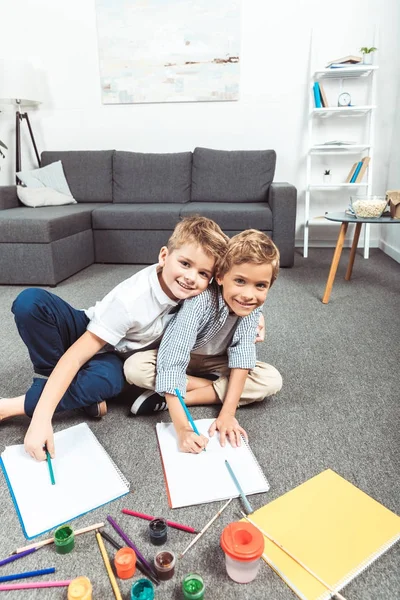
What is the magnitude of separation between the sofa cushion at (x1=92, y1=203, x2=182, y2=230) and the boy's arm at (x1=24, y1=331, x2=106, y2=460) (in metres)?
1.81

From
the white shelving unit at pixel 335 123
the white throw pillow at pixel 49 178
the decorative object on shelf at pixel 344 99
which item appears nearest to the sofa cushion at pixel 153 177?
the white throw pillow at pixel 49 178

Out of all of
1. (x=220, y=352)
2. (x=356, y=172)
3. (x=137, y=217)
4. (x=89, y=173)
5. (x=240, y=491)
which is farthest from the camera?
(x=89, y=173)

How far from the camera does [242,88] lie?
129 inches

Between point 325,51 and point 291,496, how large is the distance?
325 centimetres

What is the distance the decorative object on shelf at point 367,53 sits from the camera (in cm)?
285

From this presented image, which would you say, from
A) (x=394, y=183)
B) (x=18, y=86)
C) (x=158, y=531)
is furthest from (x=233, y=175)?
(x=158, y=531)

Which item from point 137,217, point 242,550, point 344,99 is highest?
point 344,99

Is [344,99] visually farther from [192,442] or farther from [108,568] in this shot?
[108,568]

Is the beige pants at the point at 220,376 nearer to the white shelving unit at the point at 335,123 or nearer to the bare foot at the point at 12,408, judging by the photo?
the bare foot at the point at 12,408

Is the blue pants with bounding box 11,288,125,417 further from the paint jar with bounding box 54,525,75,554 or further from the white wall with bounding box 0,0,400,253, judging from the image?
the white wall with bounding box 0,0,400,253

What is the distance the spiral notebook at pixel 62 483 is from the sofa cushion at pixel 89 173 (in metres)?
2.47

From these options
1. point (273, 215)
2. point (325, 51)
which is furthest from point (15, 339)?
point (325, 51)

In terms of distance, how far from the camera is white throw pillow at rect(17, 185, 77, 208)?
115 inches

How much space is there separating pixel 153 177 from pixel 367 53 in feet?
5.65
